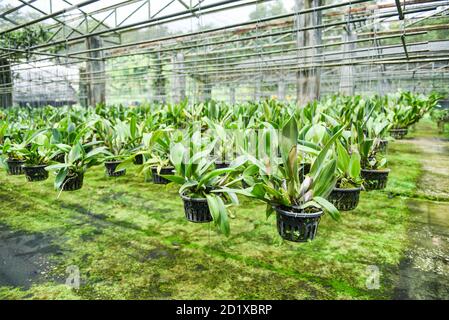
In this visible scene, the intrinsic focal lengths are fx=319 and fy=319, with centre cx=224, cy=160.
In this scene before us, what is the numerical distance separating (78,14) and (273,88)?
49.2 ft

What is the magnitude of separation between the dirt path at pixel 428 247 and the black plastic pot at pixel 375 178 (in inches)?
9.0

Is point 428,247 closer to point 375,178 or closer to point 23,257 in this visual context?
point 375,178

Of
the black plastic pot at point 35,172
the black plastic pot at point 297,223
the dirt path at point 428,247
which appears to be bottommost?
the dirt path at point 428,247

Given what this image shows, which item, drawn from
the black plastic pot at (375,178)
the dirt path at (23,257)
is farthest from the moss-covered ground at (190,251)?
the black plastic pot at (375,178)

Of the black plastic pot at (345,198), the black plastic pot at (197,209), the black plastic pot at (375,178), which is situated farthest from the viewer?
the black plastic pot at (375,178)

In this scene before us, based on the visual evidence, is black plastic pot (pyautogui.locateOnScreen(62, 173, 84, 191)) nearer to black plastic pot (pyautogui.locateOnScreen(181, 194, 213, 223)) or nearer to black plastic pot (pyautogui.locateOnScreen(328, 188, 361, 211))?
black plastic pot (pyautogui.locateOnScreen(181, 194, 213, 223))

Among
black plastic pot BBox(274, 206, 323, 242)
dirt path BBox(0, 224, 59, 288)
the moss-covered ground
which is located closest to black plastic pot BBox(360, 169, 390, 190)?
the moss-covered ground

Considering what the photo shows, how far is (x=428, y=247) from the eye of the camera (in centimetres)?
153

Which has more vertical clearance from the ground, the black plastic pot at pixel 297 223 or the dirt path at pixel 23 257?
the black plastic pot at pixel 297 223

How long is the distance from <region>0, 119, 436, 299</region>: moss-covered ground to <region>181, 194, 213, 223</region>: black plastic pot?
8 cm

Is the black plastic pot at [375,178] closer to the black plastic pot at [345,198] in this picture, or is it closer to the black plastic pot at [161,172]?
the black plastic pot at [345,198]

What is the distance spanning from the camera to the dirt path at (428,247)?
3.93 feet

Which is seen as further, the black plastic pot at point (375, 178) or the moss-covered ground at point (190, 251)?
the black plastic pot at point (375, 178)

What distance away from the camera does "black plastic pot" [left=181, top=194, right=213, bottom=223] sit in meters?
1.65
